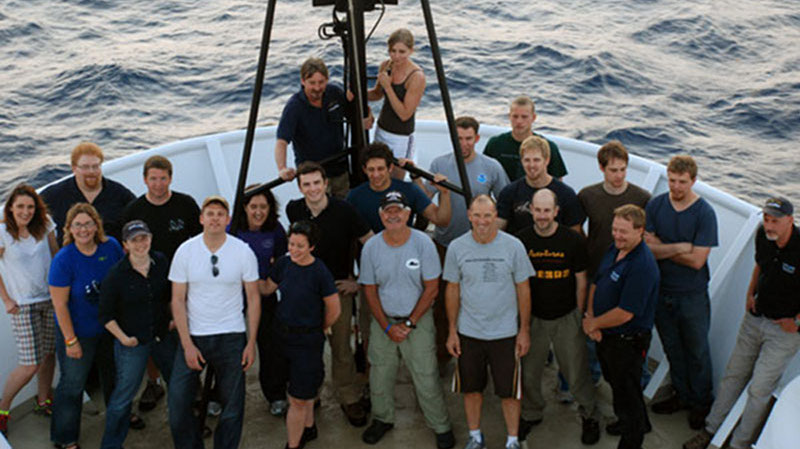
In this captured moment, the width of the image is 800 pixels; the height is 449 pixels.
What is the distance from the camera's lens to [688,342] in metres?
5.08

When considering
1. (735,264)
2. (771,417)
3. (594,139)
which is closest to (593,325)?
(771,417)

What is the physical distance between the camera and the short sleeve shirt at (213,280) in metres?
4.49

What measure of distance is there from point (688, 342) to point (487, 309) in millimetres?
1377

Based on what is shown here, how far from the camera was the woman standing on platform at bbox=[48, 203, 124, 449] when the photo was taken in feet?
14.9

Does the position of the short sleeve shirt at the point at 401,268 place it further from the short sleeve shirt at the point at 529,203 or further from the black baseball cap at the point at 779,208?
the black baseball cap at the point at 779,208

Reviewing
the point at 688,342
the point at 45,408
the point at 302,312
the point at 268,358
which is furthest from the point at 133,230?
the point at 688,342

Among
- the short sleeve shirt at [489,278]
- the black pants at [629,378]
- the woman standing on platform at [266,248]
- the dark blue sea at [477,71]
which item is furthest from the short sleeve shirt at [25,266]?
the dark blue sea at [477,71]

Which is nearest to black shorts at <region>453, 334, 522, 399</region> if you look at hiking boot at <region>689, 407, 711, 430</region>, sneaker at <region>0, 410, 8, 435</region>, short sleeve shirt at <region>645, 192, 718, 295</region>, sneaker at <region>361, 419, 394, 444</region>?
sneaker at <region>361, 419, 394, 444</region>

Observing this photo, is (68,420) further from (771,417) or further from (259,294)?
(771,417)

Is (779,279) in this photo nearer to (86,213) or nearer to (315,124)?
(315,124)

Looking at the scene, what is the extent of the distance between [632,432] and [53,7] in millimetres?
17726

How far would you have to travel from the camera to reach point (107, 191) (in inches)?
203

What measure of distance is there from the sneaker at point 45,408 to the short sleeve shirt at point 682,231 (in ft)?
12.9

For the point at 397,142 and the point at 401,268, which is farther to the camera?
the point at 397,142
